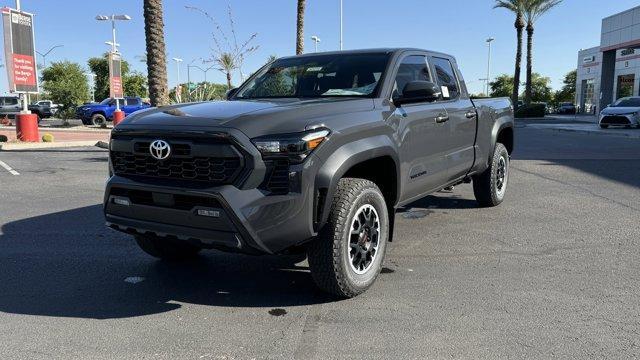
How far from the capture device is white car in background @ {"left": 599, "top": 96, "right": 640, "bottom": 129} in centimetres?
2295

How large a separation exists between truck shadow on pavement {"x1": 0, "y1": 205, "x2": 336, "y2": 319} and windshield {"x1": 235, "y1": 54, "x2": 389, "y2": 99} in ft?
5.05

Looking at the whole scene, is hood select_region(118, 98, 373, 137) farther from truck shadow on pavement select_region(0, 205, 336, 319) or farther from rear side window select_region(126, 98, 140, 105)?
rear side window select_region(126, 98, 140, 105)

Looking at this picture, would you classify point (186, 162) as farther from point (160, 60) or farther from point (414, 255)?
point (160, 60)

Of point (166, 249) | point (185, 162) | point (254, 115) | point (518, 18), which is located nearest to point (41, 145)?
point (166, 249)

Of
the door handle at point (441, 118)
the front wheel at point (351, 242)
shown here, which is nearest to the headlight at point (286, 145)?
the front wheel at point (351, 242)

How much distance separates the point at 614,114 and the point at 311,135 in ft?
78.4

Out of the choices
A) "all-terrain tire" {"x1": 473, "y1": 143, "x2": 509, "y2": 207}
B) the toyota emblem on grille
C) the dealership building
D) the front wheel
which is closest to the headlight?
the front wheel

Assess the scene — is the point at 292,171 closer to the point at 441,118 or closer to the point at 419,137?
the point at 419,137

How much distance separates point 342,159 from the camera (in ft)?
11.7

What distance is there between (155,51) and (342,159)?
11.0 meters

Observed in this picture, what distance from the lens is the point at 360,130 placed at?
12.5 ft

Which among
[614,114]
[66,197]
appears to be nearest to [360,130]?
[66,197]

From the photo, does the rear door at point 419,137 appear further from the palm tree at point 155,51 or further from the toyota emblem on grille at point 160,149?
the palm tree at point 155,51

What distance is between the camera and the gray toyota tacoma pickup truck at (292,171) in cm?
332
